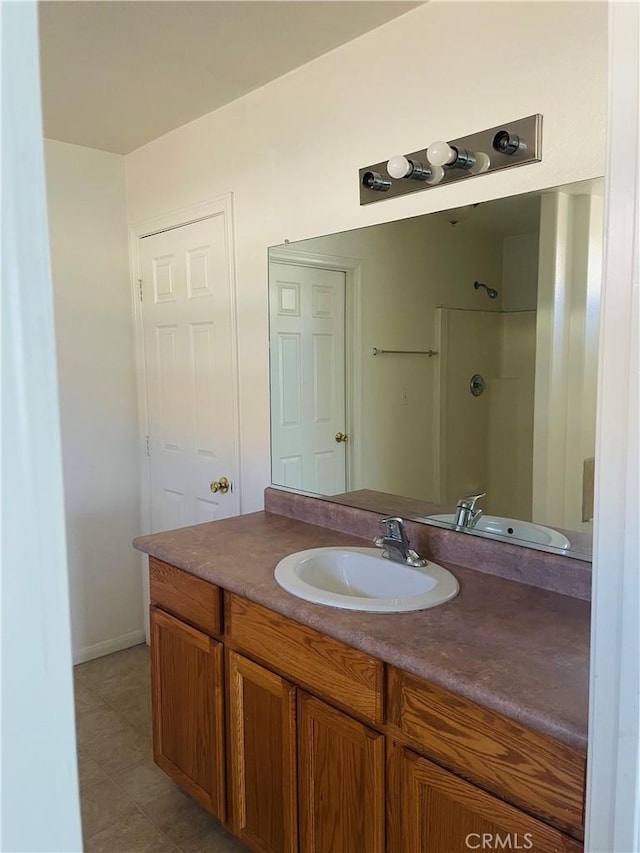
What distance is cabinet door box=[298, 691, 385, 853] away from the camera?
52.1 inches

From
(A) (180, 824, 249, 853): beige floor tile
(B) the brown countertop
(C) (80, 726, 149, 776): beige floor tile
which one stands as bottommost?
(A) (180, 824, 249, 853): beige floor tile

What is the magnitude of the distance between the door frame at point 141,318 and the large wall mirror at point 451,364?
261 mm

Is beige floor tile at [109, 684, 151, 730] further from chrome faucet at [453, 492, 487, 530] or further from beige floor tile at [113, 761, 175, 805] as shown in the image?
chrome faucet at [453, 492, 487, 530]

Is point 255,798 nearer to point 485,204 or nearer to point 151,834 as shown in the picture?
point 151,834

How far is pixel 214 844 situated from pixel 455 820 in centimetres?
107

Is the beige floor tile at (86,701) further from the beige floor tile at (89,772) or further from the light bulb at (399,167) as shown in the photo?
the light bulb at (399,167)

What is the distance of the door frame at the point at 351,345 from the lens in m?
Result: 2.07

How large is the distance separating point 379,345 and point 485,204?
54 cm

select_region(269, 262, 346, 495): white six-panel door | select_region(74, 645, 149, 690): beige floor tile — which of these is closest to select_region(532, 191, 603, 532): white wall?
select_region(269, 262, 346, 495): white six-panel door

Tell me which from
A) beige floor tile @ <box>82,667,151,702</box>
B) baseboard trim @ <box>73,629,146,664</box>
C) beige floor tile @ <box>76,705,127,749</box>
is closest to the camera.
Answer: beige floor tile @ <box>76,705,127,749</box>

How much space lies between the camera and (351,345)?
2.11 metres

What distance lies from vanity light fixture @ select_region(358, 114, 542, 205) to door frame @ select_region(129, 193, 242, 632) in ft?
2.58

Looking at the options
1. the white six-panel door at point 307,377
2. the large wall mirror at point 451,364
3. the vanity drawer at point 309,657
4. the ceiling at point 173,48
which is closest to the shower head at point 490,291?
the large wall mirror at point 451,364

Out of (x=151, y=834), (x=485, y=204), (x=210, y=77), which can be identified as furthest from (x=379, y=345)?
(x=151, y=834)
